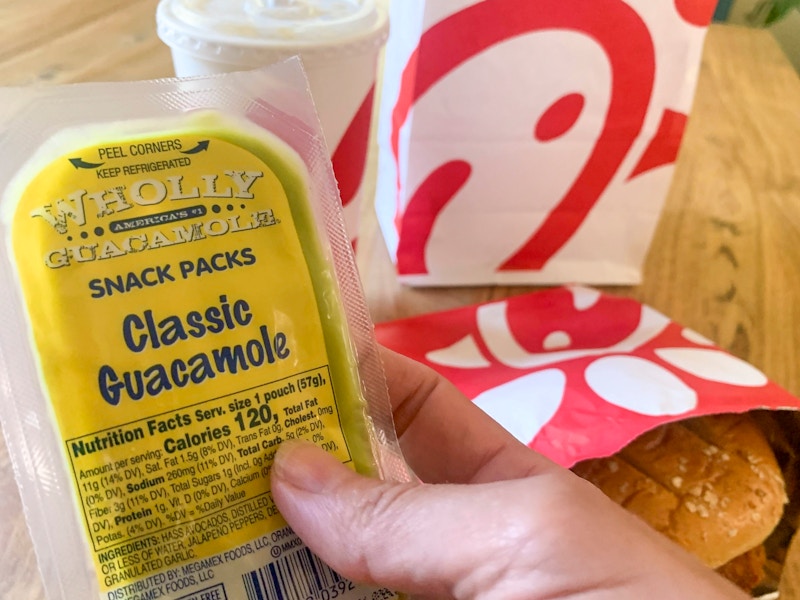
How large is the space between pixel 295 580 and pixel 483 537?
0.09 meters

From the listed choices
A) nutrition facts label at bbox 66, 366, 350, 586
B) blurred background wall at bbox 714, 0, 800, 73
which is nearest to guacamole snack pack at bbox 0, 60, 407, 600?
nutrition facts label at bbox 66, 366, 350, 586

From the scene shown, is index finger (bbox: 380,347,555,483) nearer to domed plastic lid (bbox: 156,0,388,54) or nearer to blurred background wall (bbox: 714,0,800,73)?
domed plastic lid (bbox: 156,0,388,54)

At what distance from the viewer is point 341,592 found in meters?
0.31

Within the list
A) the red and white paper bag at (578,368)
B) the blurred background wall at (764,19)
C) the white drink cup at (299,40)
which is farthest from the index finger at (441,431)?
the blurred background wall at (764,19)

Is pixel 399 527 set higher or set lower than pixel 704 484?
higher

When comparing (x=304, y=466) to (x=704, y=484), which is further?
(x=704, y=484)

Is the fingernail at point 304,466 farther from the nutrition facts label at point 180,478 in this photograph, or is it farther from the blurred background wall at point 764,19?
the blurred background wall at point 764,19

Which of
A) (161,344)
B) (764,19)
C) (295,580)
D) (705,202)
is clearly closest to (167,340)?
(161,344)

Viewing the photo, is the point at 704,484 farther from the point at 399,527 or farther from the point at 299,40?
the point at 299,40

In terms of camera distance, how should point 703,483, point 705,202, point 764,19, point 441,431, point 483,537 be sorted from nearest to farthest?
point 483,537 < point 441,431 < point 703,483 < point 705,202 < point 764,19

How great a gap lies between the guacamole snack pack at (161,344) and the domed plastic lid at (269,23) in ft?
0.49

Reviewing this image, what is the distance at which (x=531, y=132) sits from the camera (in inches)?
25.4

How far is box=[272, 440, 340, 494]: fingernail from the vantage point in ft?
0.97

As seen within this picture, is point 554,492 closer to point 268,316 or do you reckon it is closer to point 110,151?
point 268,316
